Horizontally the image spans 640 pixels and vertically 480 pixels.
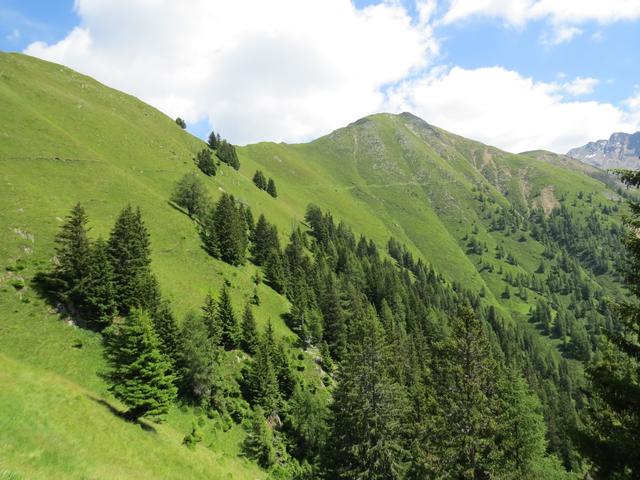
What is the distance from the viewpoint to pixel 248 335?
61531 mm

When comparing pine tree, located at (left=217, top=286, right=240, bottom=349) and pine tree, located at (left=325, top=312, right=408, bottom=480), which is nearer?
pine tree, located at (left=325, top=312, right=408, bottom=480)

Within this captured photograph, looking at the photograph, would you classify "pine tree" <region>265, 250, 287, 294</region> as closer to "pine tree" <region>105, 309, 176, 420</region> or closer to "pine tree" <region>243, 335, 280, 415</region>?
"pine tree" <region>243, 335, 280, 415</region>

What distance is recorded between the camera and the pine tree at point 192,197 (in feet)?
306

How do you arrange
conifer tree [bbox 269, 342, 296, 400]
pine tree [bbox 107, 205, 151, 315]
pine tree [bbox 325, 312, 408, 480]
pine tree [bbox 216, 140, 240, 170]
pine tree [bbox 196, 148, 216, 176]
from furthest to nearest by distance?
1. pine tree [bbox 216, 140, 240, 170]
2. pine tree [bbox 196, 148, 216, 176]
3. conifer tree [bbox 269, 342, 296, 400]
4. pine tree [bbox 107, 205, 151, 315]
5. pine tree [bbox 325, 312, 408, 480]

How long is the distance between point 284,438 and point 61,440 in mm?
40529

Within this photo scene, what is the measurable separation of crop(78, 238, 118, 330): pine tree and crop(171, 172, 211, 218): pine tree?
153ft

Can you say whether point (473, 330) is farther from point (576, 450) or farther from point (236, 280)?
point (236, 280)

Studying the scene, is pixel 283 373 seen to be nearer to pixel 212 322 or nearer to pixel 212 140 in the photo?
pixel 212 322

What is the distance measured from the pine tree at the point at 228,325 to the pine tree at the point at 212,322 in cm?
84

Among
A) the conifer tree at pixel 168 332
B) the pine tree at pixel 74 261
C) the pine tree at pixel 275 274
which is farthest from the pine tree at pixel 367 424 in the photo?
the pine tree at pixel 275 274

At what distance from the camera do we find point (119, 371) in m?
30.0

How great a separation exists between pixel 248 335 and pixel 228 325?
3.98m

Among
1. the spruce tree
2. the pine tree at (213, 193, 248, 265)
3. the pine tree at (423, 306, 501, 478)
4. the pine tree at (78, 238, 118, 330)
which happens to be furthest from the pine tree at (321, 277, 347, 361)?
the spruce tree

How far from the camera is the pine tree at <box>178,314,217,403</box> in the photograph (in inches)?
1833
